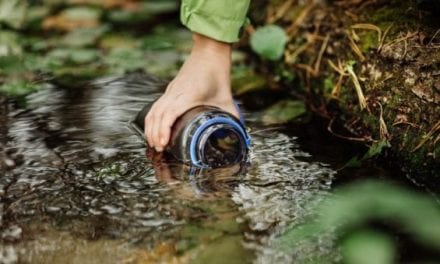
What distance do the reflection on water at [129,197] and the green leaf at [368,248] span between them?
0.09 metres

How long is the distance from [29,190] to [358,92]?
0.84 metres

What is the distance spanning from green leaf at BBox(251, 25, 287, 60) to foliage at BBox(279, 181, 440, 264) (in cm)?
91

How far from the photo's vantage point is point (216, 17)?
1.60 metres

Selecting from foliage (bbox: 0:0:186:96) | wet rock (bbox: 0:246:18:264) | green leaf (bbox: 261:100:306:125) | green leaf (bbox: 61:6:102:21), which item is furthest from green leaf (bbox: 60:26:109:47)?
wet rock (bbox: 0:246:18:264)

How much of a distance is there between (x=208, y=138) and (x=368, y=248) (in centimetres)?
45

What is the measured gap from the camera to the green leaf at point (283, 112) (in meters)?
1.87

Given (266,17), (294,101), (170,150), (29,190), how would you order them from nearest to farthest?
(29,190) → (170,150) → (294,101) → (266,17)

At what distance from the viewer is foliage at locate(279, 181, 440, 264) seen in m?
1.20

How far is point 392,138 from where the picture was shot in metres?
1.60

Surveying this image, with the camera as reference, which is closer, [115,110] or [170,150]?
[170,150]

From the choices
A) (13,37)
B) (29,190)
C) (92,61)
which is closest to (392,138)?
(29,190)

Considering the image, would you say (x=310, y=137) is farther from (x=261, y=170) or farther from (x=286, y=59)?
(x=286, y=59)

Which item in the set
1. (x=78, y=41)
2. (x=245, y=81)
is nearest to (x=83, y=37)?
(x=78, y=41)

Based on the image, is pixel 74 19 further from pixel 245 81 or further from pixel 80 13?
pixel 245 81
